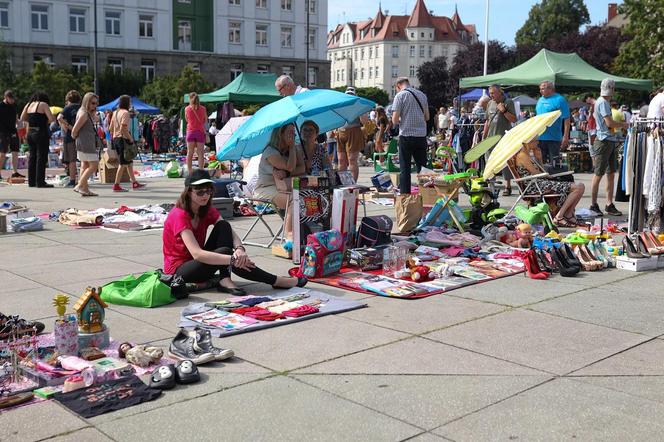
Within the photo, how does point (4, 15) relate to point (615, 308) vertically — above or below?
above

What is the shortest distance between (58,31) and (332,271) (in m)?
55.7

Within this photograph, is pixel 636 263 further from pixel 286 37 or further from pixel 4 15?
pixel 286 37

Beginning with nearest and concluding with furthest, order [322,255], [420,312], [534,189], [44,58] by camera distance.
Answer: [420,312] → [322,255] → [534,189] → [44,58]

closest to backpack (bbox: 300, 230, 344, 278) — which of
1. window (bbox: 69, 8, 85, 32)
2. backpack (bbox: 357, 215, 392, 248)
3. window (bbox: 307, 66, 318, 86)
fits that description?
backpack (bbox: 357, 215, 392, 248)

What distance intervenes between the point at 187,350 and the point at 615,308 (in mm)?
3330

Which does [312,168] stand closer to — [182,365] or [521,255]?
[521,255]

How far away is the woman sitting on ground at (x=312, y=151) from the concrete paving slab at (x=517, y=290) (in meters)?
2.57

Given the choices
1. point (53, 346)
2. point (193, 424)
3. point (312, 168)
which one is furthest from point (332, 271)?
point (193, 424)

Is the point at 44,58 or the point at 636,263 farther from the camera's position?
the point at 44,58

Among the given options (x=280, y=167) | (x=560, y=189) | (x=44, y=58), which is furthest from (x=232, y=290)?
(x=44, y=58)

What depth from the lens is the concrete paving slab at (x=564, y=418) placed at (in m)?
3.60

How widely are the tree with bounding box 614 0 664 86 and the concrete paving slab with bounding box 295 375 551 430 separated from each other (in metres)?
40.9

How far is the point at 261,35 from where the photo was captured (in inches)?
2648

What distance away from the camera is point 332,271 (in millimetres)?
7242
